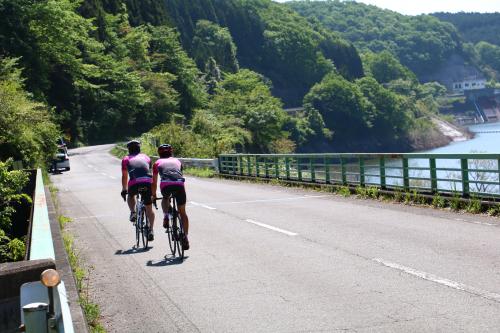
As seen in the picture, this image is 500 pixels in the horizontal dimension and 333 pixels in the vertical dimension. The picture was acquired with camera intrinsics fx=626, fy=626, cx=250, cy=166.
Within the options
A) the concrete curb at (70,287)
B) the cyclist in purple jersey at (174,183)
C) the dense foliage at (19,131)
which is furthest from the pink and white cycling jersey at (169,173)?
the dense foliage at (19,131)

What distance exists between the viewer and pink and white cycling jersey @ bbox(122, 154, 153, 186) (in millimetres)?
10203

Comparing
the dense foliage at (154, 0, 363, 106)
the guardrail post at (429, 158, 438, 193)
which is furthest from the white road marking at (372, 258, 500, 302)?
the dense foliage at (154, 0, 363, 106)

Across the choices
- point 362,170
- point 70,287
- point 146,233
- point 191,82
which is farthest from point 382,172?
point 191,82

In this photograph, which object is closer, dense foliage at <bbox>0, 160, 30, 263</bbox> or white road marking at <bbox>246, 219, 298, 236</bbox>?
Answer: white road marking at <bbox>246, 219, 298, 236</bbox>

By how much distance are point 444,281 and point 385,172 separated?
1067 cm

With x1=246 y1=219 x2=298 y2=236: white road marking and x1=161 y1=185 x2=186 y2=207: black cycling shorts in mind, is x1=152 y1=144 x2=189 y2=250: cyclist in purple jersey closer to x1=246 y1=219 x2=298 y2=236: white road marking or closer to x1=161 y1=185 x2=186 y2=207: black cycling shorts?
x1=161 y1=185 x2=186 y2=207: black cycling shorts

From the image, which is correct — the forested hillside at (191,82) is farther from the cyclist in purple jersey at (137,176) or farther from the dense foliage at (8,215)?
the cyclist in purple jersey at (137,176)

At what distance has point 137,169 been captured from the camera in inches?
404

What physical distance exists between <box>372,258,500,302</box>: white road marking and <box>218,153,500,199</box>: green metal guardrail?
5.55 metres

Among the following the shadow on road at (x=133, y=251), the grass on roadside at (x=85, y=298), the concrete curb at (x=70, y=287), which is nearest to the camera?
the concrete curb at (x=70, y=287)

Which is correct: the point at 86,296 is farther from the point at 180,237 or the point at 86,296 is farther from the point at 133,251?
the point at 133,251

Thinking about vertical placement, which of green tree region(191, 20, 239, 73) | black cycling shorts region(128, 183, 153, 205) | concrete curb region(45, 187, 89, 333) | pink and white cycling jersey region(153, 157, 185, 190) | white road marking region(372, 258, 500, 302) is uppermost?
green tree region(191, 20, 239, 73)

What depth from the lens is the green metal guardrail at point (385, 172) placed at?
13.6 meters

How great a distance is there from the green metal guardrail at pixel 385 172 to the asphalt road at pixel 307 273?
3.53 ft
